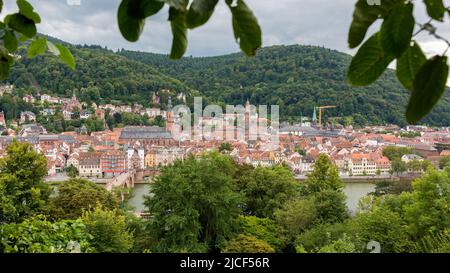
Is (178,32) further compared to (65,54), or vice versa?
(65,54)

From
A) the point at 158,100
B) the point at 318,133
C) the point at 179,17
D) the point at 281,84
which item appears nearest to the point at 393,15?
the point at 179,17

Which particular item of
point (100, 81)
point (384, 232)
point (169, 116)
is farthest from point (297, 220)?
point (100, 81)

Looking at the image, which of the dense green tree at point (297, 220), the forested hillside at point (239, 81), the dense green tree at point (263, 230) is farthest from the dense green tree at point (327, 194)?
the forested hillside at point (239, 81)

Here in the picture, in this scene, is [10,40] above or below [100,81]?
below

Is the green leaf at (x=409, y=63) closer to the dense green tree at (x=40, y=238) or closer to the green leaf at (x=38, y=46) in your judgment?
the green leaf at (x=38, y=46)

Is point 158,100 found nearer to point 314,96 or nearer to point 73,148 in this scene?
point 73,148

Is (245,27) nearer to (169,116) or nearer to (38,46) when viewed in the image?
(38,46)
